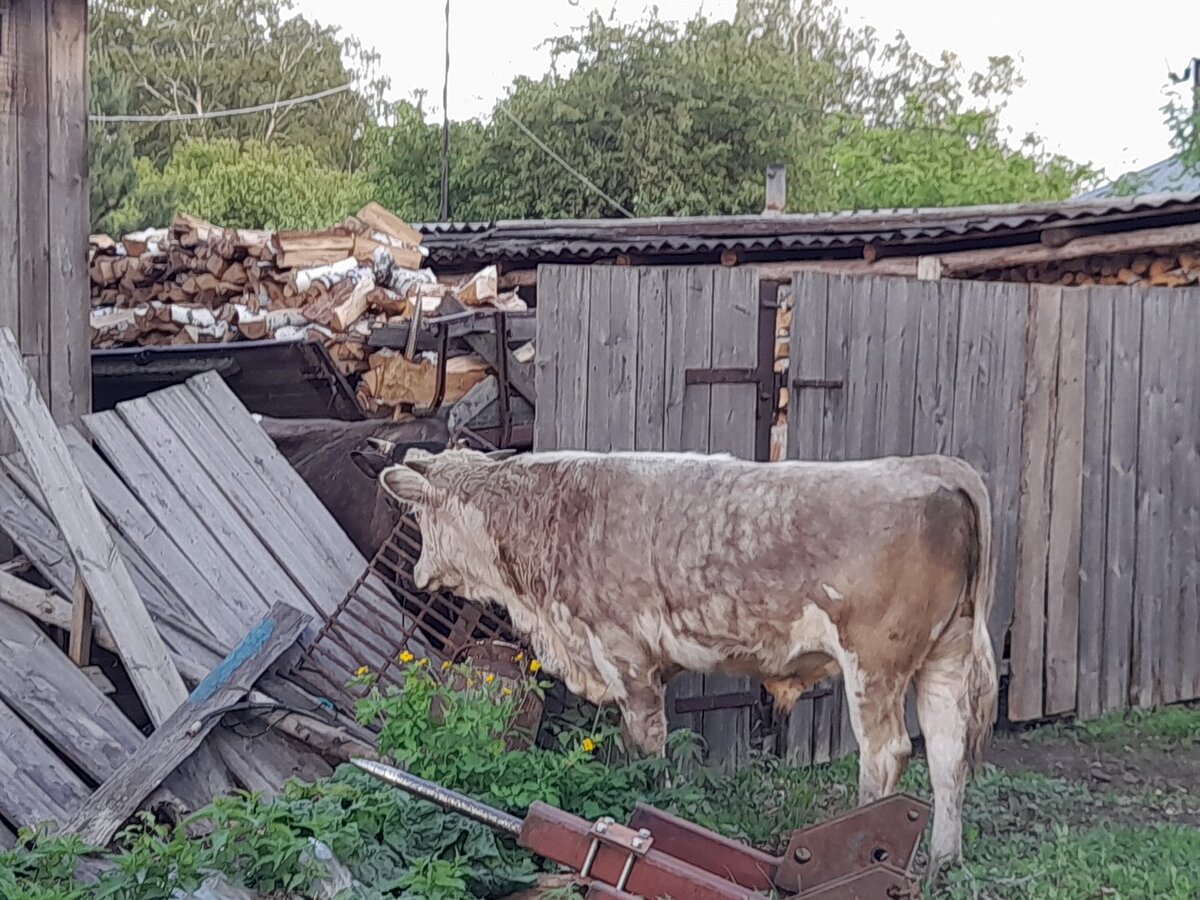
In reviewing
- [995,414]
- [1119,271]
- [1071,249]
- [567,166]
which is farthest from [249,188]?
[995,414]

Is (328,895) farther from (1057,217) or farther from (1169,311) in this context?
(1057,217)

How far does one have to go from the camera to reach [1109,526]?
24.3 ft

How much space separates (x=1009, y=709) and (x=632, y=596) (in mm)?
2999

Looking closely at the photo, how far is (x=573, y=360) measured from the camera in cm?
567

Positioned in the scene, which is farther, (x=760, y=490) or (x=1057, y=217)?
(x=1057, y=217)

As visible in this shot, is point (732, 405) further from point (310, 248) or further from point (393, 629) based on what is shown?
point (310, 248)

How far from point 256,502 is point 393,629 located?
92cm

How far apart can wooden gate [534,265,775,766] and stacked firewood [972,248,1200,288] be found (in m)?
4.44

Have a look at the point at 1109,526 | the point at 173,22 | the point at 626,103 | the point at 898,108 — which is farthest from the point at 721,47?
the point at 1109,526

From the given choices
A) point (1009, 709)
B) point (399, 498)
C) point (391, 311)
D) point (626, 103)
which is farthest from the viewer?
point (626, 103)

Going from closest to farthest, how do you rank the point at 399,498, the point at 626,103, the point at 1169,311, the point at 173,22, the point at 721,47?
1. the point at 399,498
2. the point at 1169,311
3. the point at 626,103
4. the point at 721,47
5. the point at 173,22

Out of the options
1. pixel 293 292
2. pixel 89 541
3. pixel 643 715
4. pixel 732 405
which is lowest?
pixel 643 715

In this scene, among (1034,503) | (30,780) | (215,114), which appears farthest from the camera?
(215,114)

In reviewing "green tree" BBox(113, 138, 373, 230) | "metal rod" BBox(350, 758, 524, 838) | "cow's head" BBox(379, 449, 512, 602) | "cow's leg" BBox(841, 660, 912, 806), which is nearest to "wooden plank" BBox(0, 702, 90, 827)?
"metal rod" BBox(350, 758, 524, 838)
